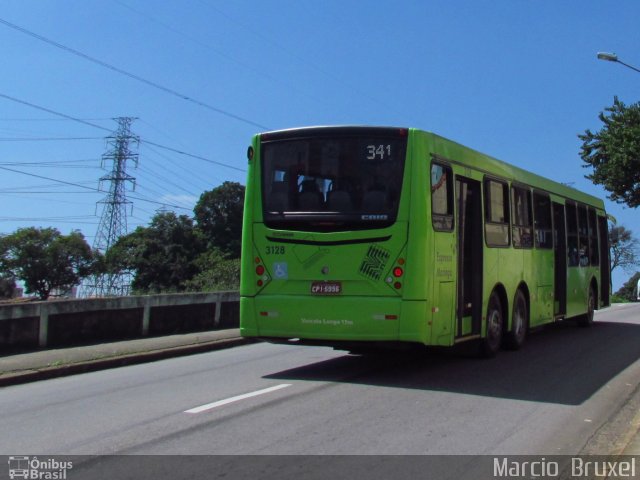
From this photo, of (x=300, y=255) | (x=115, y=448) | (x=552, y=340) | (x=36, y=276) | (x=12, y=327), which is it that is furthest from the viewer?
(x=36, y=276)

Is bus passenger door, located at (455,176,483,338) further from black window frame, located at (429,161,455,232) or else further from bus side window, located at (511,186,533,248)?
bus side window, located at (511,186,533,248)

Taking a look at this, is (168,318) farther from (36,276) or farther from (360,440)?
(36,276)

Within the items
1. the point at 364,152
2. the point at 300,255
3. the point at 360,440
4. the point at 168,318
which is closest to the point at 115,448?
the point at 360,440

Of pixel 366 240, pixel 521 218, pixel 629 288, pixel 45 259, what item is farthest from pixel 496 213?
pixel 629 288

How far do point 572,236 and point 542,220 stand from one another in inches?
90.8

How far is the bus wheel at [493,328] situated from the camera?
34.8ft

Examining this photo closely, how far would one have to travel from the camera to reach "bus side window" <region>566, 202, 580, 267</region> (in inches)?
586

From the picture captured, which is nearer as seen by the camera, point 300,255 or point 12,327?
point 300,255

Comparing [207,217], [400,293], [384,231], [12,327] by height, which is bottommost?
[12,327]

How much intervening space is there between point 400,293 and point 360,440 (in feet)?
9.02

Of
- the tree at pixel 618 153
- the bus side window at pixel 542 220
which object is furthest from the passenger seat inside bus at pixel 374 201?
the tree at pixel 618 153

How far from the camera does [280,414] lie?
6.97m

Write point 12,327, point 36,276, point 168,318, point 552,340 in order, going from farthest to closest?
point 36,276, point 168,318, point 552,340, point 12,327

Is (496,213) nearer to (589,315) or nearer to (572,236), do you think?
(572,236)
